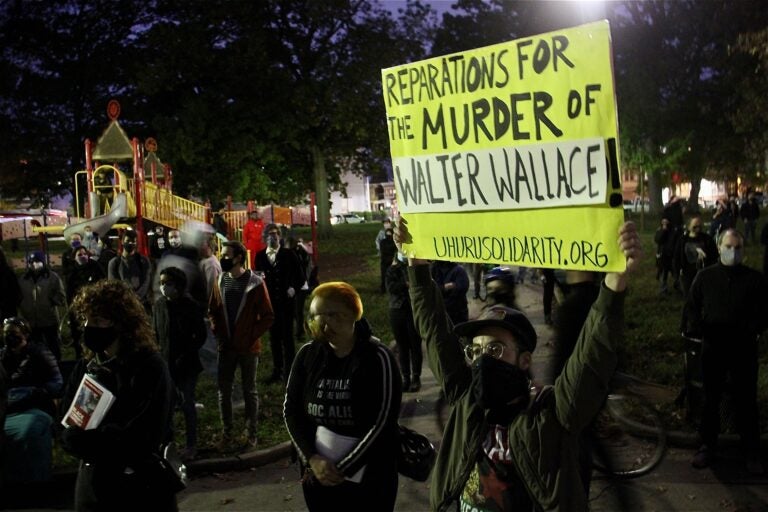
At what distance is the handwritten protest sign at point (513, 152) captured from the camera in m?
2.91

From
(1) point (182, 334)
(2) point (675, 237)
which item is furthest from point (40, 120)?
(1) point (182, 334)

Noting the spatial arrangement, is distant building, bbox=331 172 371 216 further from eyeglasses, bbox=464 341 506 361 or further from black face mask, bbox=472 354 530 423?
black face mask, bbox=472 354 530 423

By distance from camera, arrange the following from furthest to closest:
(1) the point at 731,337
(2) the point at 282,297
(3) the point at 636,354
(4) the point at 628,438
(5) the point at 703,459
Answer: (3) the point at 636,354
(2) the point at 282,297
(4) the point at 628,438
(5) the point at 703,459
(1) the point at 731,337

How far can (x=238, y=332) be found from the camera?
24.4ft

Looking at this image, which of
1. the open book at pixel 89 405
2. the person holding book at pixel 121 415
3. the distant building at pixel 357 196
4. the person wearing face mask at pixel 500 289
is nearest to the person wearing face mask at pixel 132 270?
the person wearing face mask at pixel 500 289

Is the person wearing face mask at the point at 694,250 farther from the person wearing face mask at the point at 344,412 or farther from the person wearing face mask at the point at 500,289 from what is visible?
the person wearing face mask at the point at 344,412

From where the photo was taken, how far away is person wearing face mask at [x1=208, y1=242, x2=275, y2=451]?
7457mm

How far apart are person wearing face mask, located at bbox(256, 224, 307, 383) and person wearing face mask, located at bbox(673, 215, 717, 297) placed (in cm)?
563

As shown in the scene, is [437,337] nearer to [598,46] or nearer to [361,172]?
[598,46]

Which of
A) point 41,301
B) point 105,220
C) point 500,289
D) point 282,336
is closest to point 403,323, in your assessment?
point 282,336

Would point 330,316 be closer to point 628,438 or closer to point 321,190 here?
point 628,438

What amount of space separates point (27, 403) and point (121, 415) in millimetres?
3952

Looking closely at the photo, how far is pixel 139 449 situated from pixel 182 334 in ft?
11.4

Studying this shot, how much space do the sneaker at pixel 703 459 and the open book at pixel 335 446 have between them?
3.95m
